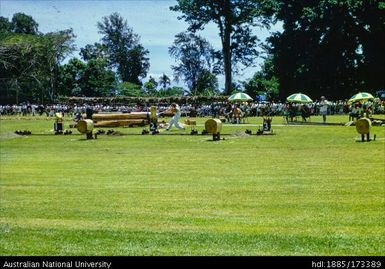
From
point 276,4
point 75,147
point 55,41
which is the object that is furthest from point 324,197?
point 55,41

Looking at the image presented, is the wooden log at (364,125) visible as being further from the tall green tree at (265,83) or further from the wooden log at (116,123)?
the tall green tree at (265,83)

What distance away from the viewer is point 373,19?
2835 inches

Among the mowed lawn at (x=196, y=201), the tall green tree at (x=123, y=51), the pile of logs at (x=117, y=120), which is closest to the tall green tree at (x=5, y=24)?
the tall green tree at (x=123, y=51)

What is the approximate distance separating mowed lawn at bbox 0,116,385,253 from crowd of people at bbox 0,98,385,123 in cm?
2873

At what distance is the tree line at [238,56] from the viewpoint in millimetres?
73250

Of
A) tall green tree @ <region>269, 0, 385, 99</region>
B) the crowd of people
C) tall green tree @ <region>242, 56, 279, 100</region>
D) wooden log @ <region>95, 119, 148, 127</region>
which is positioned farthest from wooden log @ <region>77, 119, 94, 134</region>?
tall green tree @ <region>242, 56, 279, 100</region>

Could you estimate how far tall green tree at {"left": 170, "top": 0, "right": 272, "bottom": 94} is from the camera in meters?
87.2

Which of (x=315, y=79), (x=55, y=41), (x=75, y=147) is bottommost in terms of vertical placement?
(x=75, y=147)

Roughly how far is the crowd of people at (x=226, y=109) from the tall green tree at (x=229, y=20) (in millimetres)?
17396

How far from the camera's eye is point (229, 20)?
3469 inches

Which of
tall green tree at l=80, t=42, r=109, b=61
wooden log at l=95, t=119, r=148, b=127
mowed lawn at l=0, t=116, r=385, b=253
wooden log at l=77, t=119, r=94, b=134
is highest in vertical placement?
tall green tree at l=80, t=42, r=109, b=61

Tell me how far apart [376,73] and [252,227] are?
219 feet

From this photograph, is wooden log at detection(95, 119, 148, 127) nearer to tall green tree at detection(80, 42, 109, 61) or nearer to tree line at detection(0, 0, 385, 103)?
tree line at detection(0, 0, 385, 103)

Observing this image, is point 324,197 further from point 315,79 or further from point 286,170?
point 315,79
